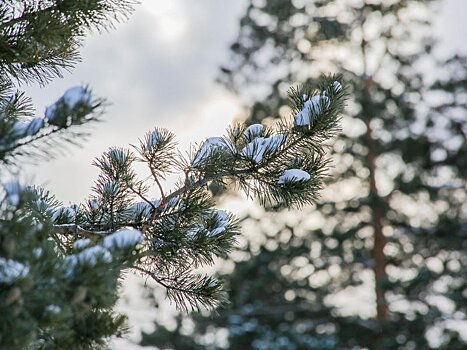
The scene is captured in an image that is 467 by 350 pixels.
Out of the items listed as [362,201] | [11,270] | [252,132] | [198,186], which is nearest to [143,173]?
[198,186]

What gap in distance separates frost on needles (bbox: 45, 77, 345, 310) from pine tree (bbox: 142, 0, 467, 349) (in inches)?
345

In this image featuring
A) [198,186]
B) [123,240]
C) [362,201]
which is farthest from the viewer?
[362,201]

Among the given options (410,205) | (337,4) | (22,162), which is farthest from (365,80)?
(22,162)

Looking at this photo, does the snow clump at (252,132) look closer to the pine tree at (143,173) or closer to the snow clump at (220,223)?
the pine tree at (143,173)

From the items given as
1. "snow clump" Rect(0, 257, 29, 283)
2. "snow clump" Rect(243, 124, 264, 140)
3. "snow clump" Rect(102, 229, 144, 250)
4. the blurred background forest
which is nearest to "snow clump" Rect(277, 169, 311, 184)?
"snow clump" Rect(243, 124, 264, 140)

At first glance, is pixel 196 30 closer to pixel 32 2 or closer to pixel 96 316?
pixel 32 2

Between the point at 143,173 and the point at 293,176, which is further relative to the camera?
the point at 143,173

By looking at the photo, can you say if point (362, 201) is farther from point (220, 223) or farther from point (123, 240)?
point (123, 240)

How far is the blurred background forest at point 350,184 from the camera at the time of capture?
11.7 m

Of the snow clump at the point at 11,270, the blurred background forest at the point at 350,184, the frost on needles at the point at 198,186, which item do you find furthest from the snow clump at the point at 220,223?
the blurred background forest at the point at 350,184

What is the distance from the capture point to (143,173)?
3219mm

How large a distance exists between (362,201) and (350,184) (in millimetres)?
491

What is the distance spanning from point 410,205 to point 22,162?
10878mm

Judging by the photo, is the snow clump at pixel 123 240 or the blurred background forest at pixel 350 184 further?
the blurred background forest at pixel 350 184
